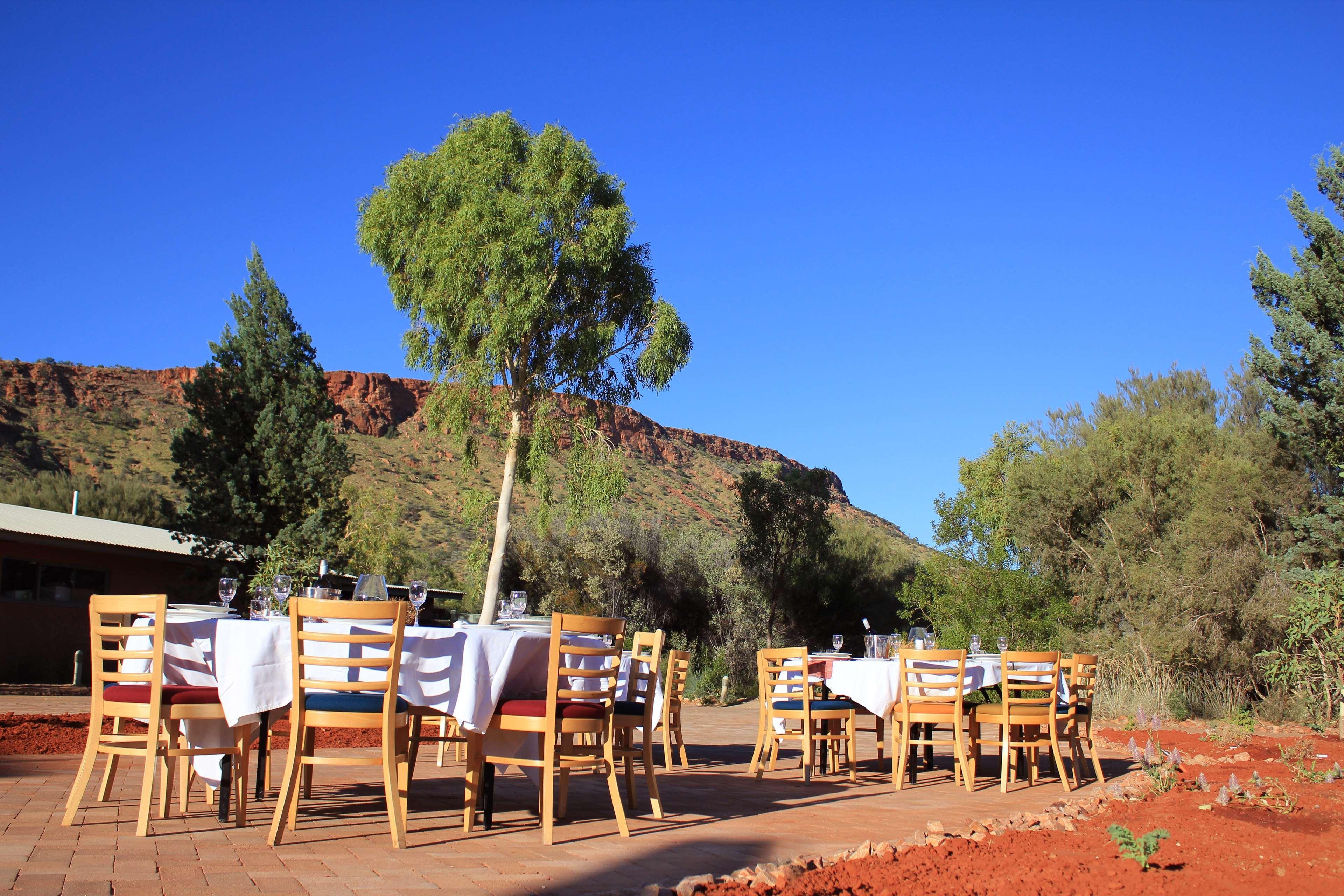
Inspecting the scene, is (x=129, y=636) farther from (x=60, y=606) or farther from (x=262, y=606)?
(x=60, y=606)

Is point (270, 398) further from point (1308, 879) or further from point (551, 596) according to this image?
point (1308, 879)

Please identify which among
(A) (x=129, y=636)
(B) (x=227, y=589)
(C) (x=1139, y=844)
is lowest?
(C) (x=1139, y=844)

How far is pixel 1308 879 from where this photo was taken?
2.96 metres

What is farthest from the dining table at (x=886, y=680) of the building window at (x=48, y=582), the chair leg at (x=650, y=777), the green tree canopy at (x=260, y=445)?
the building window at (x=48, y=582)

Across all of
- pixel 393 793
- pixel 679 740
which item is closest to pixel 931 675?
pixel 679 740

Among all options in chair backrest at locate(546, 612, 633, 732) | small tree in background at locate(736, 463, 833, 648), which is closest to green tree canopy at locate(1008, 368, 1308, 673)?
small tree in background at locate(736, 463, 833, 648)

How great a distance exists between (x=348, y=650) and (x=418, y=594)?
1.17m

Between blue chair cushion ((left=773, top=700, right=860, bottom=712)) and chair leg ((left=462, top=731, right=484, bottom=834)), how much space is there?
2867 millimetres

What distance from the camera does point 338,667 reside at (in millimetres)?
4172

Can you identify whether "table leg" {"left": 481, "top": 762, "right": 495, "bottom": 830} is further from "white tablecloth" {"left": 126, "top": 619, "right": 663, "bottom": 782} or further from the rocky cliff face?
the rocky cliff face

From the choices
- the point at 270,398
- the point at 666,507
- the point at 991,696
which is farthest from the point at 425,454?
the point at 991,696

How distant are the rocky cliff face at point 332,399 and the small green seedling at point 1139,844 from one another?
→ 2845cm

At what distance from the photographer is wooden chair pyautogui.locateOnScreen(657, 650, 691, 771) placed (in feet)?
24.6

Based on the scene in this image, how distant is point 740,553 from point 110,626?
1733cm
